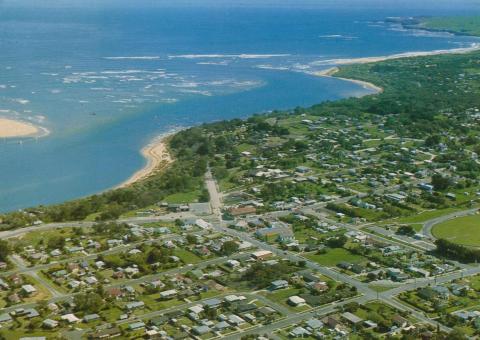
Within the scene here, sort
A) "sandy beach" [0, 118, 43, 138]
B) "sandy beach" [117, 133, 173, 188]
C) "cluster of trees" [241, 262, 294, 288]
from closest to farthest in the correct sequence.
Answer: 1. "cluster of trees" [241, 262, 294, 288]
2. "sandy beach" [117, 133, 173, 188]
3. "sandy beach" [0, 118, 43, 138]

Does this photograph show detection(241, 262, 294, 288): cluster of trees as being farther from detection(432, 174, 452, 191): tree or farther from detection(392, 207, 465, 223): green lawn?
detection(432, 174, 452, 191): tree

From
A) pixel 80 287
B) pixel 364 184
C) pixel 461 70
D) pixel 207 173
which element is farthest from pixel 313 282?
pixel 461 70

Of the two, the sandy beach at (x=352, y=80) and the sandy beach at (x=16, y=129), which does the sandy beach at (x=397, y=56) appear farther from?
the sandy beach at (x=16, y=129)

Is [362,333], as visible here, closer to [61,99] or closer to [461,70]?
[61,99]

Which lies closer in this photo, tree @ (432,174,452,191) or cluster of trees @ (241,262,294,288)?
cluster of trees @ (241,262,294,288)

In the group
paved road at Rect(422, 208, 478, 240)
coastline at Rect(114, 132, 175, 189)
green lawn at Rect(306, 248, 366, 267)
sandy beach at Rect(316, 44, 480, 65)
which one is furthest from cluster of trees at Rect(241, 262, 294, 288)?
sandy beach at Rect(316, 44, 480, 65)

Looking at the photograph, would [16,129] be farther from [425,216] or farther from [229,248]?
[425,216]
